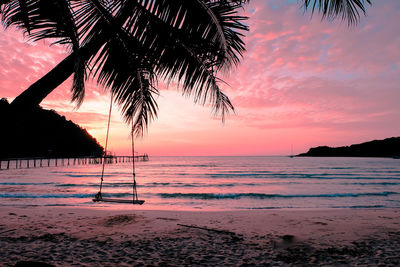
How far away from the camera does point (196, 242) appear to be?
445 centimetres

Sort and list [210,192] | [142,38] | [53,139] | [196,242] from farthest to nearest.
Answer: [53,139]
[210,192]
[196,242]
[142,38]

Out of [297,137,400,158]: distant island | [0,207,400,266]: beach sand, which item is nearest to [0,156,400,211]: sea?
[0,207,400,266]: beach sand

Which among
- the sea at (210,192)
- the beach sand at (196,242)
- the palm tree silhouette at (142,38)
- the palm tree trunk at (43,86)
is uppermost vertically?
the palm tree silhouette at (142,38)

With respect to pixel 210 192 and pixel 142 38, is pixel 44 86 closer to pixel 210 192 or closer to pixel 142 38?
pixel 142 38

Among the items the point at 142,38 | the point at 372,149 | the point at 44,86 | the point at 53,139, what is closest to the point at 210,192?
the point at 142,38

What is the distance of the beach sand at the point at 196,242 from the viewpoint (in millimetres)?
3545

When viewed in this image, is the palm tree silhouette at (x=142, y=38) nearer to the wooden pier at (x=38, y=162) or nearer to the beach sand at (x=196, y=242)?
the beach sand at (x=196, y=242)

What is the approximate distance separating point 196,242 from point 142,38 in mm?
3125

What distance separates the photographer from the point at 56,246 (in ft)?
13.3

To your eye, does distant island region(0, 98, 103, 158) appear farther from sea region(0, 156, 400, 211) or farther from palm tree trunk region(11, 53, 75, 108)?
palm tree trunk region(11, 53, 75, 108)

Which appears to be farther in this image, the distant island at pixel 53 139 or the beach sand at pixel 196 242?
the distant island at pixel 53 139

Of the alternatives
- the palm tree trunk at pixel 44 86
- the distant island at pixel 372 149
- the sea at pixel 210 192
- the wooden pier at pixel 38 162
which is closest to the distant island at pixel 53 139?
the wooden pier at pixel 38 162

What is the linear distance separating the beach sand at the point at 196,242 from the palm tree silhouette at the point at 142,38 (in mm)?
1963

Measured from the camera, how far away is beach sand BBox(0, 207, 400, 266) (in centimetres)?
354
